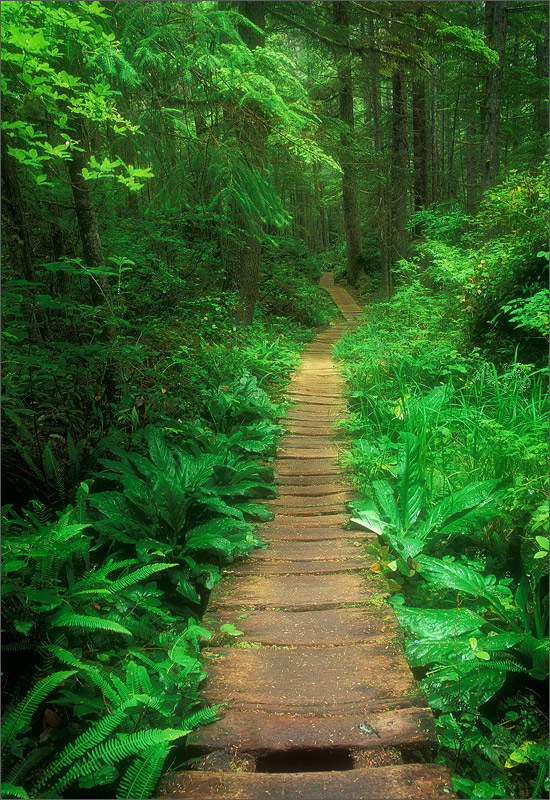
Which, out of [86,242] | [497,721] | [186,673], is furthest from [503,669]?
[86,242]

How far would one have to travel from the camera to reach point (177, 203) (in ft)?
18.1

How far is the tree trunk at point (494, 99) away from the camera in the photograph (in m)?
9.24

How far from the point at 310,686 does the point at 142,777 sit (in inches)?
35.3

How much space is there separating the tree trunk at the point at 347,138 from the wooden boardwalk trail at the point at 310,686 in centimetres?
721

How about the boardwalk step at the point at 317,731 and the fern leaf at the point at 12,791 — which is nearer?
the fern leaf at the point at 12,791

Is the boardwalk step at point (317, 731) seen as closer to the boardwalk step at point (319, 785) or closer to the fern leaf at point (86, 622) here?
the boardwalk step at point (319, 785)

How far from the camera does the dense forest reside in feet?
6.94

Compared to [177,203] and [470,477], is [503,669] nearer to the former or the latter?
[470,477]

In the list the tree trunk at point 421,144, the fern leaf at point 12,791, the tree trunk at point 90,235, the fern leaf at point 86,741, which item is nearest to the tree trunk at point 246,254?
the tree trunk at point 90,235

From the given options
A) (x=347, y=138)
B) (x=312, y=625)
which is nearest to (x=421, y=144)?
(x=347, y=138)

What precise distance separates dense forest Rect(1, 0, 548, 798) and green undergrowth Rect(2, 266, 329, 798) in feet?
0.05

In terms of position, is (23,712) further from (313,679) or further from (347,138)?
(347,138)

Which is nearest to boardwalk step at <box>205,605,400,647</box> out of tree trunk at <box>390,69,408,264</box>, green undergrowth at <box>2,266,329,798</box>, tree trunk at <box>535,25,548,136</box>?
green undergrowth at <box>2,266,329,798</box>

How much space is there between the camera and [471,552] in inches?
126
